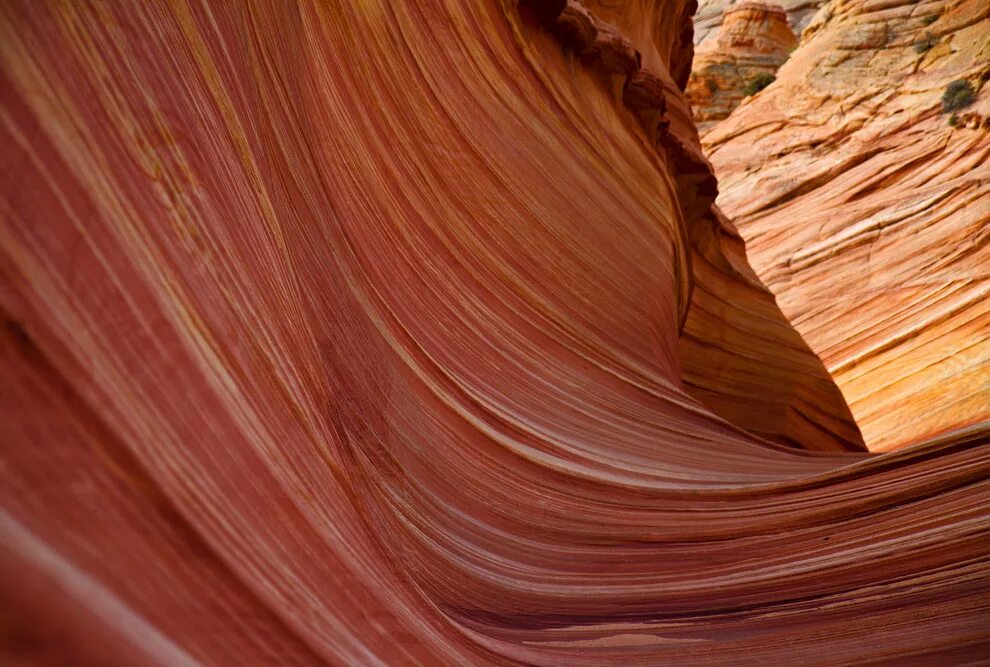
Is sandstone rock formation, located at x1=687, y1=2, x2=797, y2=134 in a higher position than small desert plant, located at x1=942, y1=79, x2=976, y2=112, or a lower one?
higher

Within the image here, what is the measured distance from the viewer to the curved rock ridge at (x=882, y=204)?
6.35m

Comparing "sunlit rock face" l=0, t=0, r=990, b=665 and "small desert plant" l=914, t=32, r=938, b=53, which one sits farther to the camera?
"small desert plant" l=914, t=32, r=938, b=53

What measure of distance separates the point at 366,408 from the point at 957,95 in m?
8.56

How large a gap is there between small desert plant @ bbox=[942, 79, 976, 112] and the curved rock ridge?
0.07m

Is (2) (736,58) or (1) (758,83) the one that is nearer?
(1) (758,83)

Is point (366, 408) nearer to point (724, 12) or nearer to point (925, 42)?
point (925, 42)

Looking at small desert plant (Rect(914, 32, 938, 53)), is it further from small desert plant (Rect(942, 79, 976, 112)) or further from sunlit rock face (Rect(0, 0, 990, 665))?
sunlit rock face (Rect(0, 0, 990, 665))

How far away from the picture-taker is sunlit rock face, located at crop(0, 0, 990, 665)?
432 millimetres

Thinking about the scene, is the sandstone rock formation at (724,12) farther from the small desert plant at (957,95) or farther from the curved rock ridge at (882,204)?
the small desert plant at (957,95)

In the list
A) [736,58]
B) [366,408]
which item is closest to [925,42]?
[736,58]

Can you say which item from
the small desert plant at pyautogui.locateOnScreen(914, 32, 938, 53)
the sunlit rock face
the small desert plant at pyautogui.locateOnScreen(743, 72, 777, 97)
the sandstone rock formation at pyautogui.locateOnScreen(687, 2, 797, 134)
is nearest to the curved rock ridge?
the small desert plant at pyautogui.locateOnScreen(914, 32, 938, 53)

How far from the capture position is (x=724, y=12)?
1673cm

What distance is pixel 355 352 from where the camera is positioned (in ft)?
3.53

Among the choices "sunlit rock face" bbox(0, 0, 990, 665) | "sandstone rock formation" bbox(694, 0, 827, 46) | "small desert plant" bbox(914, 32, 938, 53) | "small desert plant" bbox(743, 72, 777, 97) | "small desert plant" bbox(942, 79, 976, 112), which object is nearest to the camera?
"sunlit rock face" bbox(0, 0, 990, 665)
